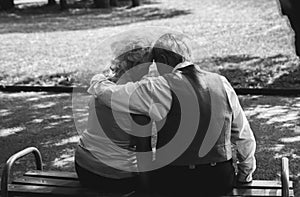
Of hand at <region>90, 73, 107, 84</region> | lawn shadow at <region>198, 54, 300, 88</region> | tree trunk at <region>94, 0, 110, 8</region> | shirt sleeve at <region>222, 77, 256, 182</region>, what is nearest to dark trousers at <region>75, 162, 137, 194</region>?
hand at <region>90, 73, 107, 84</region>

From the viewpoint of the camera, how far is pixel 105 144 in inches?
151

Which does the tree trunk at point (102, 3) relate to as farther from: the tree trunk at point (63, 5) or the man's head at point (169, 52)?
the man's head at point (169, 52)

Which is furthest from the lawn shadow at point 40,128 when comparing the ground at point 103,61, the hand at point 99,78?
the hand at point 99,78

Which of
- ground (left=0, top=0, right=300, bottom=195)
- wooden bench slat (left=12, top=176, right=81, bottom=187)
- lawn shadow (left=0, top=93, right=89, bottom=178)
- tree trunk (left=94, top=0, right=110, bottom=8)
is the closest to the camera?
wooden bench slat (left=12, top=176, right=81, bottom=187)

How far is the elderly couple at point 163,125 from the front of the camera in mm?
3625

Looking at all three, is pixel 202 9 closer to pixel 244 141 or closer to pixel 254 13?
pixel 254 13

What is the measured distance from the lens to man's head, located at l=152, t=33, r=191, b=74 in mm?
3643

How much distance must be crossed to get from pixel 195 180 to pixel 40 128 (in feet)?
13.9

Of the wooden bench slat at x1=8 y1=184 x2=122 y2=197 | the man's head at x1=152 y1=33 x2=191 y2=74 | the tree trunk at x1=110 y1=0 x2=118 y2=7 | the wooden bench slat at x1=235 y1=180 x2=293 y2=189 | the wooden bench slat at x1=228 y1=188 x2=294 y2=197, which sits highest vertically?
the man's head at x1=152 y1=33 x2=191 y2=74

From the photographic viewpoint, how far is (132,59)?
3.71 m

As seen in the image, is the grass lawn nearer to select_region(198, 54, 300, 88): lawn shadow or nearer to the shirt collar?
select_region(198, 54, 300, 88): lawn shadow

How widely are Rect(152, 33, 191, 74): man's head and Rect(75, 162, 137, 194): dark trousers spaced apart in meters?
0.68

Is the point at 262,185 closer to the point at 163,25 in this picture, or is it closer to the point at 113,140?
the point at 113,140

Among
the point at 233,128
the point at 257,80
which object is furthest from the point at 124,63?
the point at 257,80
